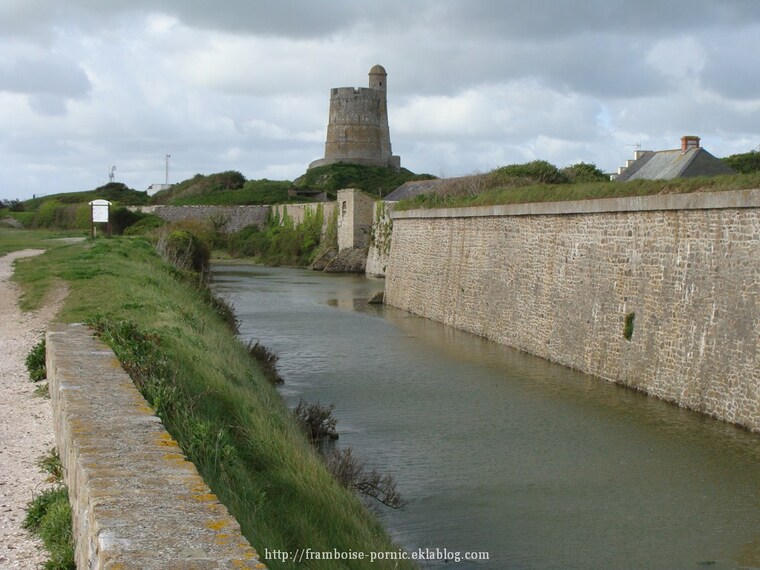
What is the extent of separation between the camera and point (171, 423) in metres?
6.02

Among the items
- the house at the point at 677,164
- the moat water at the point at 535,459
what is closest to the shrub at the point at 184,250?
the moat water at the point at 535,459

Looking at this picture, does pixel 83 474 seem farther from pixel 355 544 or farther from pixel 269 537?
pixel 355 544

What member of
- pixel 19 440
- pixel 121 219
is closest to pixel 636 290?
pixel 19 440

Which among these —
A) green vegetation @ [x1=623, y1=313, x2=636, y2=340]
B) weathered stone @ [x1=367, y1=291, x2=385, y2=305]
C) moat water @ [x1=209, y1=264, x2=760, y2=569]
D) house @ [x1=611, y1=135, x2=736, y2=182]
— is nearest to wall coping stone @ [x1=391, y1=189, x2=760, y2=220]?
green vegetation @ [x1=623, y1=313, x2=636, y2=340]

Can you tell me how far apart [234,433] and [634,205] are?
31.8 ft

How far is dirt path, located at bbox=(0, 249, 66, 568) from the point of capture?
15.4 ft

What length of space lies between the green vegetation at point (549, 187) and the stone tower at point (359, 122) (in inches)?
1445

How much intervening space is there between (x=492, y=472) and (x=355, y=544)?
15.1 ft

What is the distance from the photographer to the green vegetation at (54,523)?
173 inches

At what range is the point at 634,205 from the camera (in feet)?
48.4

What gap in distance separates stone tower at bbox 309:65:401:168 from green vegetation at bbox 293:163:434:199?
39.7 inches

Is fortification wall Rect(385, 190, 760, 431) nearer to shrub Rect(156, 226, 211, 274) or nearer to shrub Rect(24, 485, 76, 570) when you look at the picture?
shrub Rect(24, 485, 76, 570)

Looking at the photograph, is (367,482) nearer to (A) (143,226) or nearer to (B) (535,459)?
(B) (535,459)

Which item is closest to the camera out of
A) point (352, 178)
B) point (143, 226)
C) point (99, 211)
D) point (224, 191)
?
point (99, 211)
